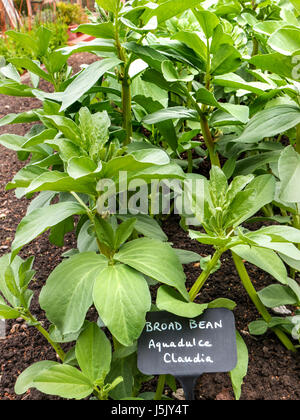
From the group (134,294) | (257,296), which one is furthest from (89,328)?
(257,296)

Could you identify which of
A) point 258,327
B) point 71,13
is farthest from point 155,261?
point 71,13

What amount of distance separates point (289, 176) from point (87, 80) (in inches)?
16.2

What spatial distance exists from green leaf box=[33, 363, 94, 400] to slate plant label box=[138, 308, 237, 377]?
10 centimetres

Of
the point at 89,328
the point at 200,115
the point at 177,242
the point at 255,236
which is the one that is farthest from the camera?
the point at 177,242

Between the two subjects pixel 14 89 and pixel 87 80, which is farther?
pixel 14 89

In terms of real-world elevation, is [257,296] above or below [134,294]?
below

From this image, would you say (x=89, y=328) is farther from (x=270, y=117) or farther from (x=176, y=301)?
(x=270, y=117)

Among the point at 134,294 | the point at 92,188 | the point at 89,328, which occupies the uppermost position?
the point at 92,188

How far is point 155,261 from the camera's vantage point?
0.68 m

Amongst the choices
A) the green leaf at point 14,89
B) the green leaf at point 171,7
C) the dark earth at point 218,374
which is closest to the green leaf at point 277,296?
the dark earth at point 218,374

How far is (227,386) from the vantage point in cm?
93

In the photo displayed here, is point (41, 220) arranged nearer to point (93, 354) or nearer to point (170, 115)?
point (93, 354)

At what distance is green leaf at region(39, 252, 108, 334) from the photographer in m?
0.66

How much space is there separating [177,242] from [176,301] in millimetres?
624
